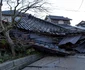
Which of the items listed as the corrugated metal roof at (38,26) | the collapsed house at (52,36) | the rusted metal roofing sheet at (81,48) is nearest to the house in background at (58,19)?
the corrugated metal roof at (38,26)

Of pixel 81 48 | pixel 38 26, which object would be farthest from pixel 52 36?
pixel 81 48

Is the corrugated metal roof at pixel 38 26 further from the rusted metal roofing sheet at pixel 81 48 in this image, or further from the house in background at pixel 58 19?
the house in background at pixel 58 19

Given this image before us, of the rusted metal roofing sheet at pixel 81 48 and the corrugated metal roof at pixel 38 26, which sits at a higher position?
the corrugated metal roof at pixel 38 26

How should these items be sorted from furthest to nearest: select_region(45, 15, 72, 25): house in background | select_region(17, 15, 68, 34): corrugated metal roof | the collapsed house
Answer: select_region(45, 15, 72, 25): house in background < select_region(17, 15, 68, 34): corrugated metal roof < the collapsed house

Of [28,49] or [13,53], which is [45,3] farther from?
[13,53]

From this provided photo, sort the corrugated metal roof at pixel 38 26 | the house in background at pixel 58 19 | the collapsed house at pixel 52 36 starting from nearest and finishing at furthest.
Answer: the collapsed house at pixel 52 36 → the corrugated metal roof at pixel 38 26 → the house in background at pixel 58 19

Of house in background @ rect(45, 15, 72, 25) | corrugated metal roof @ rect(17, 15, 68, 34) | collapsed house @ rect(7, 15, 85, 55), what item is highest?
house in background @ rect(45, 15, 72, 25)

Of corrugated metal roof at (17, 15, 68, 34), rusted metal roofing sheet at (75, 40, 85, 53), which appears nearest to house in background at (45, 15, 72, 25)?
corrugated metal roof at (17, 15, 68, 34)

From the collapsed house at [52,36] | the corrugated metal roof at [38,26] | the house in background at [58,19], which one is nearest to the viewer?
the collapsed house at [52,36]

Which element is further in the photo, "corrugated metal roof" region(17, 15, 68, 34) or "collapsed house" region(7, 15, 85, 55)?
"corrugated metal roof" region(17, 15, 68, 34)

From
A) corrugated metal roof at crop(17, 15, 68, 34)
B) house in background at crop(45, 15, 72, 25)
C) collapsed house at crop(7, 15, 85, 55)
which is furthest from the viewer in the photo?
house in background at crop(45, 15, 72, 25)

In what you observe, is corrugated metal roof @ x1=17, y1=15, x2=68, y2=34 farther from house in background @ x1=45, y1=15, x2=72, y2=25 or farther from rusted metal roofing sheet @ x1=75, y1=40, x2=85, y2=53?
house in background @ x1=45, y1=15, x2=72, y2=25

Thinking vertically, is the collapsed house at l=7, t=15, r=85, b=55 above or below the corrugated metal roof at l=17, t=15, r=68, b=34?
below

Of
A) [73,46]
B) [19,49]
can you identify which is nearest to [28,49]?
[19,49]
